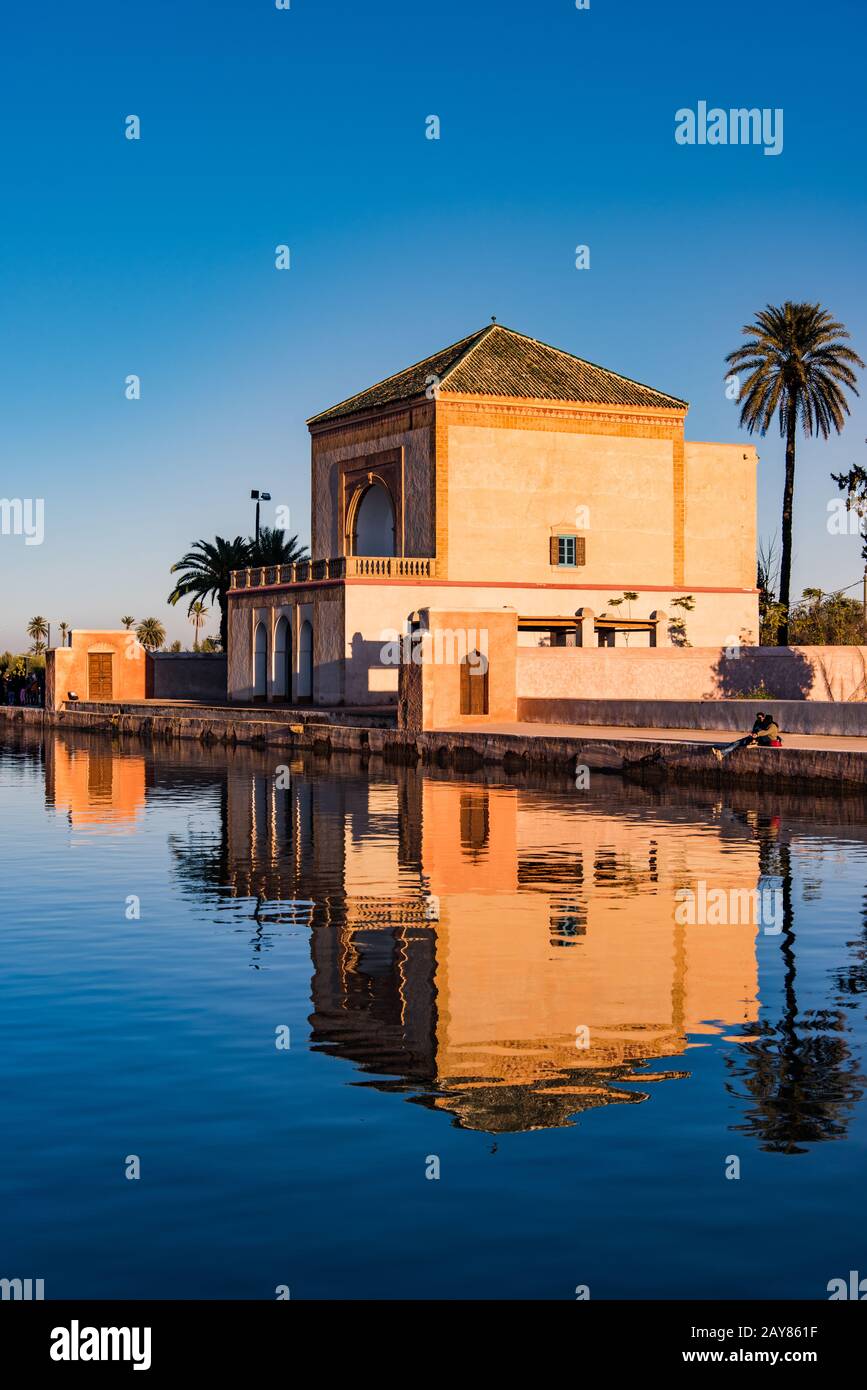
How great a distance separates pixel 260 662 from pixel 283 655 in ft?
8.18

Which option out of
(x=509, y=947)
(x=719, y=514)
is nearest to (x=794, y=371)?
(x=719, y=514)

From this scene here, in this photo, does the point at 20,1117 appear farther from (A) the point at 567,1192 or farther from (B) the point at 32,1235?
(A) the point at 567,1192

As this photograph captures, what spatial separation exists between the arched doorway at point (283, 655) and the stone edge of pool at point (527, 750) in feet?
11.3

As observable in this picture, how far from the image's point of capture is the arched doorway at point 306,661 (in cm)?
5269

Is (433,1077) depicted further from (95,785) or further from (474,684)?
(474,684)

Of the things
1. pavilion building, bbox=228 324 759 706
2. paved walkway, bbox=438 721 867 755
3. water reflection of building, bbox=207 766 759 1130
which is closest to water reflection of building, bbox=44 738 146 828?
water reflection of building, bbox=207 766 759 1130

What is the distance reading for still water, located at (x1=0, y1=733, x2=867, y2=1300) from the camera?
603 centimetres

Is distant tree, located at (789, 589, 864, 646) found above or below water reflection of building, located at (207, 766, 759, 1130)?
above

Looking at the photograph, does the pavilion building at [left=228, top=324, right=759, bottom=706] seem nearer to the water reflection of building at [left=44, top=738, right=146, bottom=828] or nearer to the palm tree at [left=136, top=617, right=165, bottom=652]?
the water reflection of building at [left=44, top=738, right=146, bottom=828]

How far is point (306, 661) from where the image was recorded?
5281cm

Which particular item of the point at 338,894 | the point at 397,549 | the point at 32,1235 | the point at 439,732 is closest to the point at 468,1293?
the point at 32,1235

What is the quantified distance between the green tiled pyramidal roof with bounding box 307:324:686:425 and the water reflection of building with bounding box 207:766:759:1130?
31.7 metres

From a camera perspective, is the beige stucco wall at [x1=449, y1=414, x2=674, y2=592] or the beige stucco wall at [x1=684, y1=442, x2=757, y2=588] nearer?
the beige stucco wall at [x1=449, y1=414, x2=674, y2=592]

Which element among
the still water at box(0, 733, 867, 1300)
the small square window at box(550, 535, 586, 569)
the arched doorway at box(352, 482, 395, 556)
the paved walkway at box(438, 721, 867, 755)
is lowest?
the still water at box(0, 733, 867, 1300)
